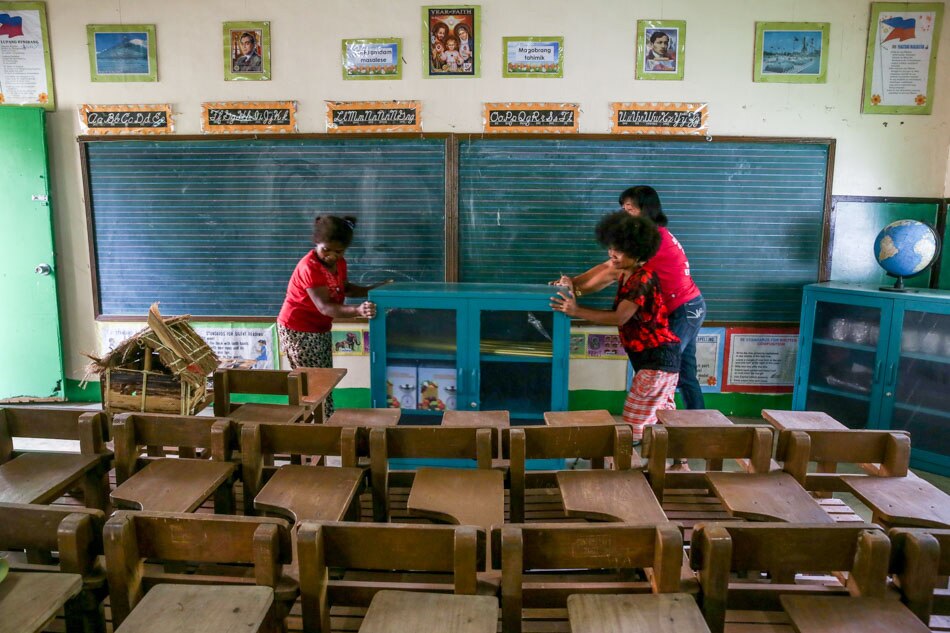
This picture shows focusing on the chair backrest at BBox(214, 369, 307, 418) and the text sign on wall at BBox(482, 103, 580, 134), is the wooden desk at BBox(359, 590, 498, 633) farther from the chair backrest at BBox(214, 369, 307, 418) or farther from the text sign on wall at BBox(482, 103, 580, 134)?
the text sign on wall at BBox(482, 103, 580, 134)

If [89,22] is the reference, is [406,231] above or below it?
below

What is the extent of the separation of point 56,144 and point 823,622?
553 centimetres

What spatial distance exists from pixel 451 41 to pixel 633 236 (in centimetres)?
227

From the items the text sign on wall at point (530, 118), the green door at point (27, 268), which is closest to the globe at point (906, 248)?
the text sign on wall at point (530, 118)

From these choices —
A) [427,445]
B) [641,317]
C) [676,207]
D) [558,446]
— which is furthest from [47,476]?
[676,207]

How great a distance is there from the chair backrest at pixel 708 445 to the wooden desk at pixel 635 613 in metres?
0.69

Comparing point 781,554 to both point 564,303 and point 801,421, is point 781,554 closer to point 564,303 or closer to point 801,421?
point 801,421

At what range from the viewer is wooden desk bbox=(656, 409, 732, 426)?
2457mm

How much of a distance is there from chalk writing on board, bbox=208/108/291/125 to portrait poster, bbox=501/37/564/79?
5.32 ft

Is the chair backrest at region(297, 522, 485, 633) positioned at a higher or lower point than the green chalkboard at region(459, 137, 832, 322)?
lower

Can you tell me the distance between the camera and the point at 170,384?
2891 millimetres

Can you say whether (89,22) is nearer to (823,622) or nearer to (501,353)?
(501,353)

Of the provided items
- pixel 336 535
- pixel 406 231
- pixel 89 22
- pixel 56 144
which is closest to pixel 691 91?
pixel 406 231

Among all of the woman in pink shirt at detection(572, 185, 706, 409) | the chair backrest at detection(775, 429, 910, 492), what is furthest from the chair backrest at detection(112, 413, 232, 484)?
the woman in pink shirt at detection(572, 185, 706, 409)
